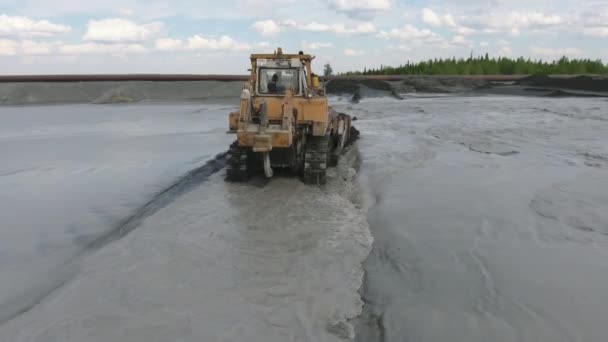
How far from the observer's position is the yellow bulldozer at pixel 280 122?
855 centimetres

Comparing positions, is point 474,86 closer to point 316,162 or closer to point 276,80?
point 276,80

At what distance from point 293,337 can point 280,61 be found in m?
6.80

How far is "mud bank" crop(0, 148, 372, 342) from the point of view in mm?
4402

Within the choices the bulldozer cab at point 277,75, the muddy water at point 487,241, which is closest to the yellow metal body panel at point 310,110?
the bulldozer cab at point 277,75

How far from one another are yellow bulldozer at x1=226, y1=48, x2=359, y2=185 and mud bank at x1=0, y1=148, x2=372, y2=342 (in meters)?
1.12

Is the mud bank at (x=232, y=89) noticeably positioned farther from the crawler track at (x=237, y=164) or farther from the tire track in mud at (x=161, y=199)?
the crawler track at (x=237, y=164)

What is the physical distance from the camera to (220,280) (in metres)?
5.35

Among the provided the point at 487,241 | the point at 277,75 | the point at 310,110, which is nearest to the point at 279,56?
the point at 277,75

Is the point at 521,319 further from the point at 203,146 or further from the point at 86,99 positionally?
the point at 86,99

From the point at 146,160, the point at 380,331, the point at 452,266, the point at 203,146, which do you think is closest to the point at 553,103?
the point at 203,146

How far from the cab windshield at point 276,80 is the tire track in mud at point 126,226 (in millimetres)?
1999

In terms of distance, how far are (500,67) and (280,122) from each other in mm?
39182

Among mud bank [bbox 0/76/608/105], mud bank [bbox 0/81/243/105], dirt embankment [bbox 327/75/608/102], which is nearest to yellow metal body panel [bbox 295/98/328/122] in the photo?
dirt embankment [bbox 327/75/608/102]

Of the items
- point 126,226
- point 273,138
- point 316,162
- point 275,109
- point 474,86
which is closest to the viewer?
point 126,226
